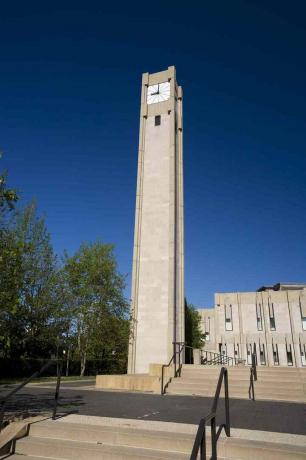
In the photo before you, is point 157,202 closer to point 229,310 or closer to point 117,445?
point 117,445

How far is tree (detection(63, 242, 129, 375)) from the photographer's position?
29.0 metres

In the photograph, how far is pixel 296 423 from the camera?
310 inches

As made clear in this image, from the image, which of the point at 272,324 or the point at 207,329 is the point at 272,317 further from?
the point at 207,329

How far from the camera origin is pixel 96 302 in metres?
30.7

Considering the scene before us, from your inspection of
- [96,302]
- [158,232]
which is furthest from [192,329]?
[158,232]

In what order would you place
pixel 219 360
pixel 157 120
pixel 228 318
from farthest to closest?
pixel 228 318
pixel 219 360
pixel 157 120

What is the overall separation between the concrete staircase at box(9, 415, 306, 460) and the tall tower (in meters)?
17.4

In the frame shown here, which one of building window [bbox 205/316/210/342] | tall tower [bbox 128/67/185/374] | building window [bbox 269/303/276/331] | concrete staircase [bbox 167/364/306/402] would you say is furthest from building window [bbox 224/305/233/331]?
concrete staircase [bbox 167/364/306/402]

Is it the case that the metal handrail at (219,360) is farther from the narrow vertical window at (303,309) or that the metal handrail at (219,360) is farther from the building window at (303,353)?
the narrow vertical window at (303,309)

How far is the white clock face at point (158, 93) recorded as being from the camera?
30578 mm

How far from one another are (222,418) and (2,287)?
7205 mm

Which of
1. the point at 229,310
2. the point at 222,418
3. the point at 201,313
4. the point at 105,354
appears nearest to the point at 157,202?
the point at 105,354

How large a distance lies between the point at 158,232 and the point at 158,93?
1332 cm

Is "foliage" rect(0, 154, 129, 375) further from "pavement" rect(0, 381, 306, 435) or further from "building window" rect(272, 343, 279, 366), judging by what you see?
"building window" rect(272, 343, 279, 366)
